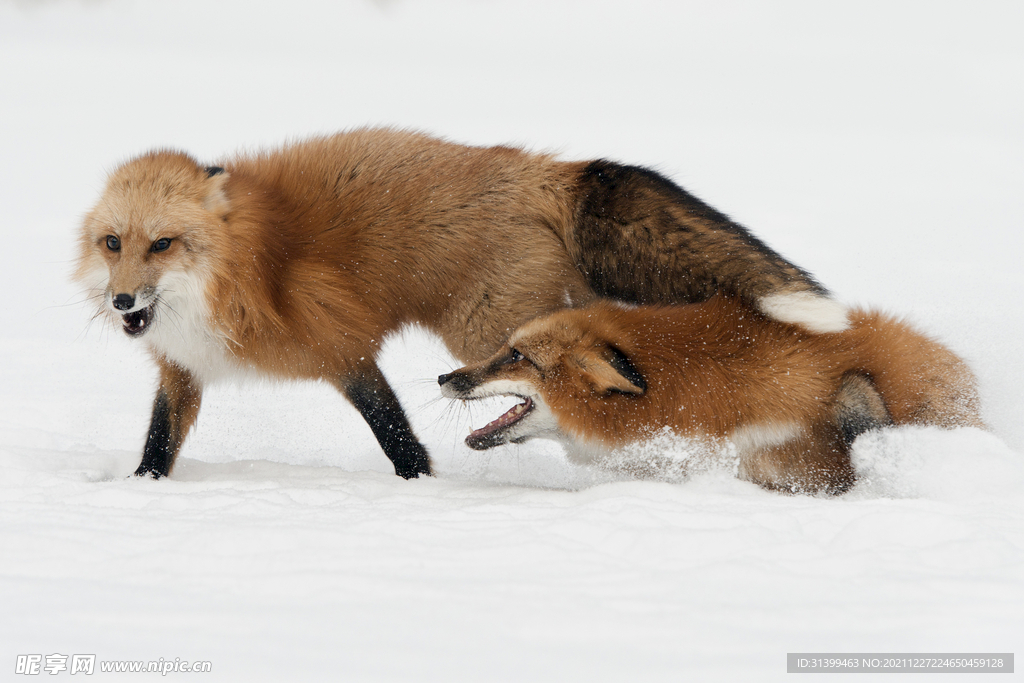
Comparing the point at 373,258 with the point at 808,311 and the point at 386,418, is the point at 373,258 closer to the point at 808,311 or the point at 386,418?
the point at 386,418

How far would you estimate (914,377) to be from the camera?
13.2 ft

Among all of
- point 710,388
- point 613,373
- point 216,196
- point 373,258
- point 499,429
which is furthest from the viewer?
point 373,258

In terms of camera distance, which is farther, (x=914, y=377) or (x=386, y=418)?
(x=386, y=418)

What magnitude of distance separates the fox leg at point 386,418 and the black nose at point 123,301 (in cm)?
113

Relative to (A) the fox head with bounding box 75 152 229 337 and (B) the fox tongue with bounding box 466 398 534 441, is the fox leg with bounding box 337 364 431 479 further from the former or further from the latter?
(A) the fox head with bounding box 75 152 229 337

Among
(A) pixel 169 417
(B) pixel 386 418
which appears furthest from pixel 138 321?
(B) pixel 386 418

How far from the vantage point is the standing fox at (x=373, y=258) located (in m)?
4.05

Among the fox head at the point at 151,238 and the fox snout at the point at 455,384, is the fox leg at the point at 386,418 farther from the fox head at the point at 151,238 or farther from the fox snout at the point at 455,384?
the fox head at the point at 151,238

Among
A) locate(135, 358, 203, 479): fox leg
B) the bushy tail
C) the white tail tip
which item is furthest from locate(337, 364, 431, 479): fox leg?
the bushy tail

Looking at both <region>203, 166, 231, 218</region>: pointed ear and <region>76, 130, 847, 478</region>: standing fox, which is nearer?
<region>76, 130, 847, 478</region>: standing fox

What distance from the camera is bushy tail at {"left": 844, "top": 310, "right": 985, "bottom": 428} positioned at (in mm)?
3918

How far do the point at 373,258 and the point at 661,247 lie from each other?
1576 mm

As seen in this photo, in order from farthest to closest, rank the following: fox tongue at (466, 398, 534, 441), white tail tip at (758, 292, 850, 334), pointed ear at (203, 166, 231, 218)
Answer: pointed ear at (203, 166, 231, 218)
fox tongue at (466, 398, 534, 441)
white tail tip at (758, 292, 850, 334)

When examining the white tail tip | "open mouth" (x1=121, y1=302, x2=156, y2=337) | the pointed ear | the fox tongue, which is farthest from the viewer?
the pointed ear
